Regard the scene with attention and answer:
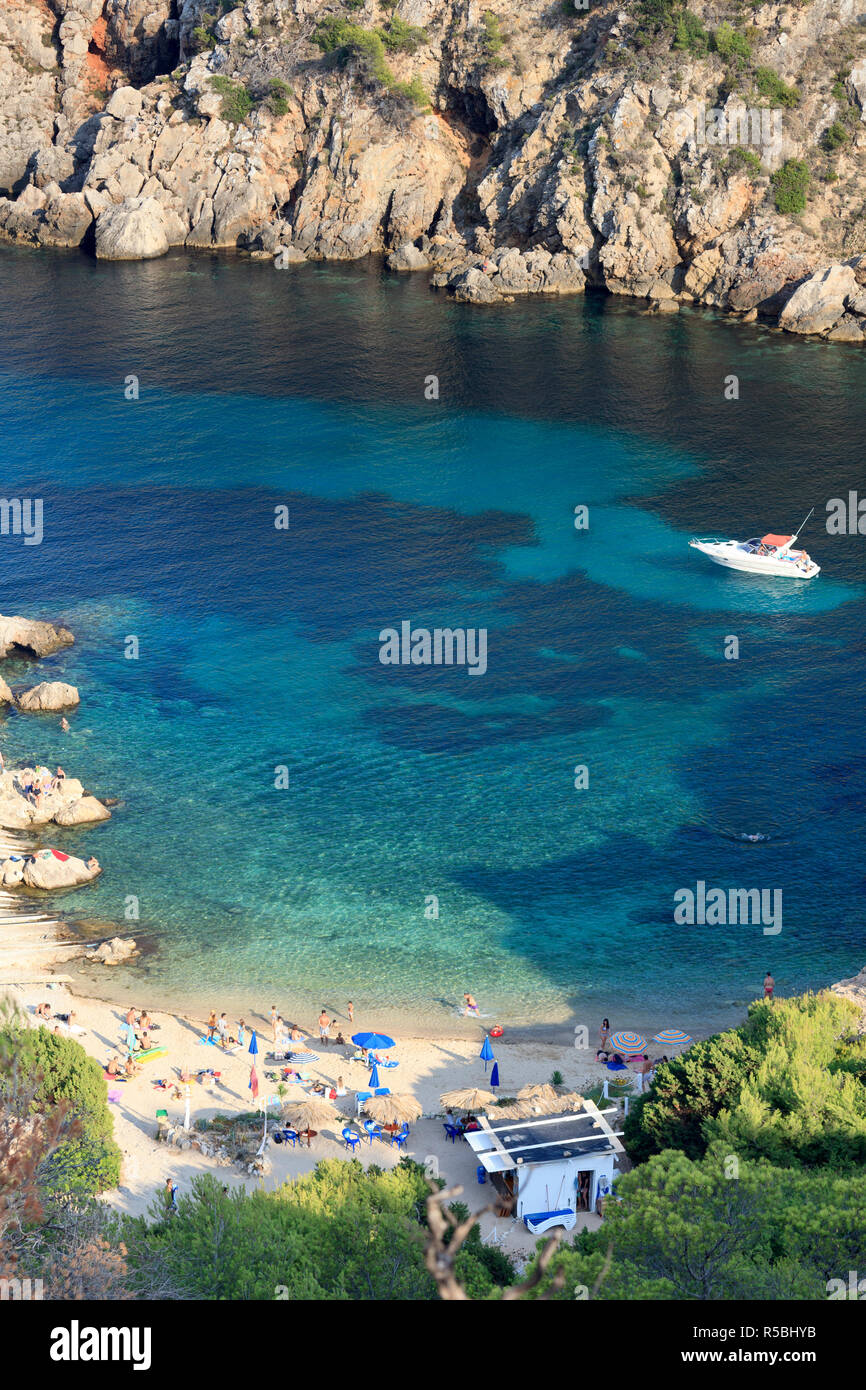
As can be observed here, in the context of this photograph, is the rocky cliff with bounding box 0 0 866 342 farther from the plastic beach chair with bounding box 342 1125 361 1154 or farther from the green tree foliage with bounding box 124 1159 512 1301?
the green tree foliage with bounding box 124 1159 512 1301

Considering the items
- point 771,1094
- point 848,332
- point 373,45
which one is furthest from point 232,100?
point 771,1094

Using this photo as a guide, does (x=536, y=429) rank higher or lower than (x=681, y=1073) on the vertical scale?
higher

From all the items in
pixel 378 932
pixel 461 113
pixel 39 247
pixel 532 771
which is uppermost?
pixel 461 113

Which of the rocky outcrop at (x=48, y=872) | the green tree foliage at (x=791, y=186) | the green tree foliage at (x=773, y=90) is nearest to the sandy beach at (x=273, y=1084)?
the rocky outcrop at (x=48, y=872)

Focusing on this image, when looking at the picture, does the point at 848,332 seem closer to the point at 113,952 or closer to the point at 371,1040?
the point at 371,1040

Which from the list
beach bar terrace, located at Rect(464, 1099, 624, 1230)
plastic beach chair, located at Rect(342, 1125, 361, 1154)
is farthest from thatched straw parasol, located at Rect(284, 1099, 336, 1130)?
beach bar terrace, located at Rect(464, 1099, 624, 1230)

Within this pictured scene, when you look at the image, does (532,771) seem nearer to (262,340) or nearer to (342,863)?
(342,863)

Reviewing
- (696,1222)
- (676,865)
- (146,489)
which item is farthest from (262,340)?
(696,1222)
